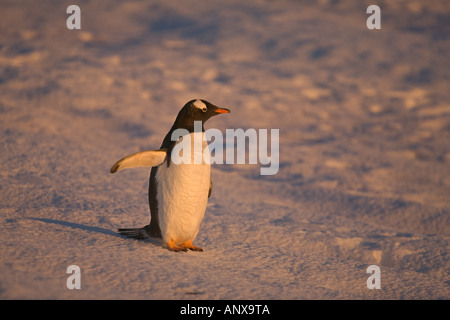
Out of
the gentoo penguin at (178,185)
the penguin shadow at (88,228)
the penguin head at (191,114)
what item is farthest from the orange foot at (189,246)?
the penguin head at (191,114)

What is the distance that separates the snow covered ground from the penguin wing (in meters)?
0.48

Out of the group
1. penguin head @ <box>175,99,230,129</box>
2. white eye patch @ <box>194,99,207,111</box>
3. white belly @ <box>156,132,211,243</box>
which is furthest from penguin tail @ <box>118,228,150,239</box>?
white eye patch @ <box>194,99,207,111</box>

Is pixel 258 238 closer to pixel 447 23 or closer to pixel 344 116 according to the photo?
pixel 344 116

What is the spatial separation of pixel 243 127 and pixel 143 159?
12.5 ft

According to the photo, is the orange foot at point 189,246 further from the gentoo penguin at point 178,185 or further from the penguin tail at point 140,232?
the penguin tail at point 140,232

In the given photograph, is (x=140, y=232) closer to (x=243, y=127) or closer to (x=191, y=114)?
(x=191, y=114)

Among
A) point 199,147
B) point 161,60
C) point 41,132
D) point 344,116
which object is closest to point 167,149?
point 199,147

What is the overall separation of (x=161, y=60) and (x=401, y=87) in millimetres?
3660

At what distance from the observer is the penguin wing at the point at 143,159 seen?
290cm

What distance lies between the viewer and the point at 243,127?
22.0 ft

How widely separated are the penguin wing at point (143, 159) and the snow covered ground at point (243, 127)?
18.8 inches

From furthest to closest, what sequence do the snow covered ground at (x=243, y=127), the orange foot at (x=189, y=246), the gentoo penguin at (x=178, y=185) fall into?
the orange foot at (x=189, y=246) < the gentoo penguin at (x=178, y=185) < the snow covered ground at (x=243, y=127)

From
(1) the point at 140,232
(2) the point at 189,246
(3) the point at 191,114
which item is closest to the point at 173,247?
(2) the point at 189,246

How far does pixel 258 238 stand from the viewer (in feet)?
11.7
